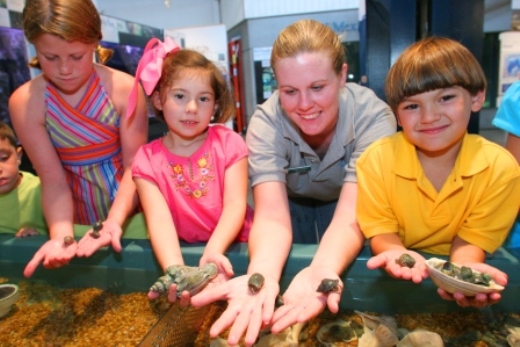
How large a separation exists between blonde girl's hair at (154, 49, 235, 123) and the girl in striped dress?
24cm

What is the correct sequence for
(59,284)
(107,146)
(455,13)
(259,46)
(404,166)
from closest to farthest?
1. (404,166)
2. (59,284)
3. (107,146)
4. (455,13)
5. (259,46)

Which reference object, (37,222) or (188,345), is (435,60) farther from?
(37,222)

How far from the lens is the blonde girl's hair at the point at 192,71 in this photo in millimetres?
1499

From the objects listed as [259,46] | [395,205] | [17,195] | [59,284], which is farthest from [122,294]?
[259,46]

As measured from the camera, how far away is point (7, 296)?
4.80ft

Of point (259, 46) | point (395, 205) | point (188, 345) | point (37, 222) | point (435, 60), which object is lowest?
point (188, 345)

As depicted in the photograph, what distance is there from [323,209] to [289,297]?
3.18ft

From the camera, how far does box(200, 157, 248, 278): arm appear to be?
133 cm

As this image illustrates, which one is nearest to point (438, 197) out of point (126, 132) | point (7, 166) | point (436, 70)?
point (436, 70)

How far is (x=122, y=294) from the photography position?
59.3 inches

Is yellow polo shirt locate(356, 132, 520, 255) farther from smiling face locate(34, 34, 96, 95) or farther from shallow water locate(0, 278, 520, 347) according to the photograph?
smiling face locate(34, 34, 96, 95)

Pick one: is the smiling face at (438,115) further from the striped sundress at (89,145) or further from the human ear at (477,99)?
the striped sundress at (89,145)

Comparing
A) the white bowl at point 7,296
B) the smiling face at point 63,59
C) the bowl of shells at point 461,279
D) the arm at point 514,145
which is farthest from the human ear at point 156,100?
the arm at point 514,145

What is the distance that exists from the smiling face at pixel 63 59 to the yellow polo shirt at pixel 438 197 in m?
1.02
